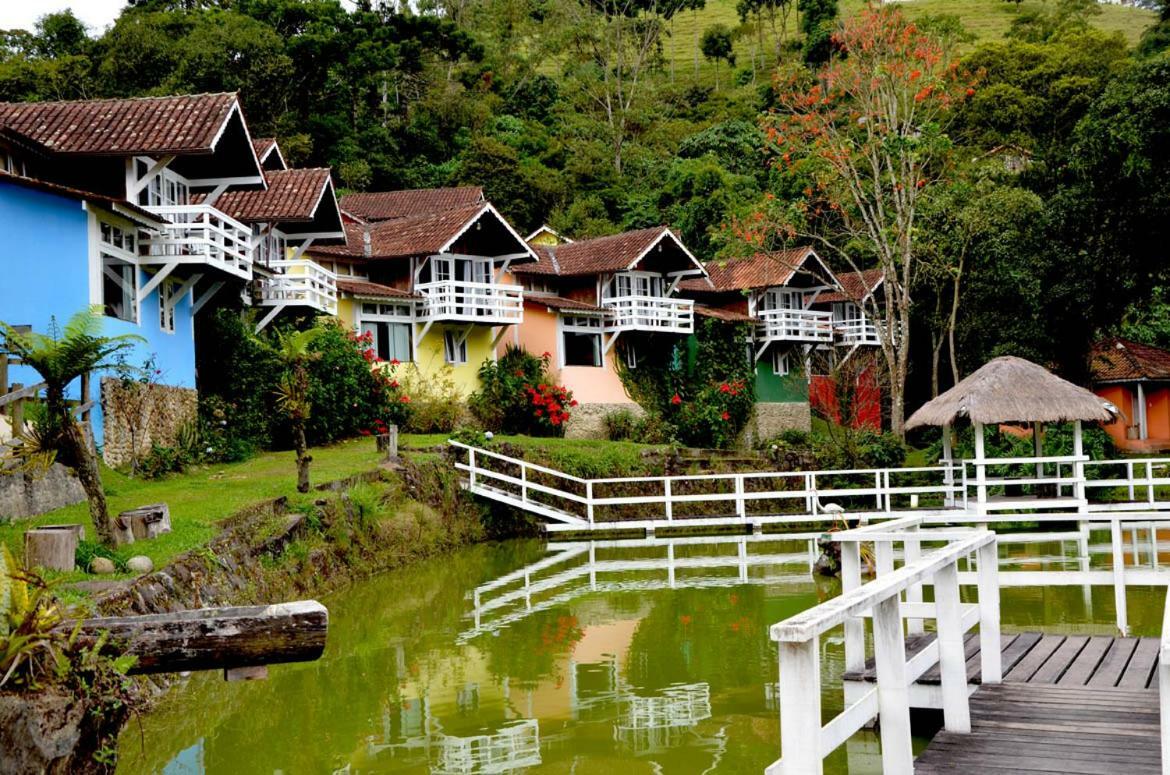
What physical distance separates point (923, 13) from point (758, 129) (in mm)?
46608

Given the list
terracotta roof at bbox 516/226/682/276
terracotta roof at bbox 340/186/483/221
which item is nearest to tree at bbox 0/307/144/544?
terracotta roof at bbox 516/226/682/276

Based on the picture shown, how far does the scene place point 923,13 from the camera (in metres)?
96.8

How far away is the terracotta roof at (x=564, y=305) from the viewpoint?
3797 cm

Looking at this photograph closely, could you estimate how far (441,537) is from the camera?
82.5 feet

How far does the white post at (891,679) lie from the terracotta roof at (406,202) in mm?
42119

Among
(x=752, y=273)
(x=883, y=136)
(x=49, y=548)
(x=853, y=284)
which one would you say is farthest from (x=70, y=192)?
(x=853, y=284)

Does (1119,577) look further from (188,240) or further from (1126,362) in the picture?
(1126,362)

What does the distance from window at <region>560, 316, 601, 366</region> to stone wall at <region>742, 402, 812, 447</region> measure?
20.1ft

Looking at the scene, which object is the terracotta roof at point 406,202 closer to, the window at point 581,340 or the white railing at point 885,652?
the window at point 581,340

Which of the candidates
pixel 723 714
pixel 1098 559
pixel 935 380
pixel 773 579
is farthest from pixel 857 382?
pixel 723 714

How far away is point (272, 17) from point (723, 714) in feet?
174

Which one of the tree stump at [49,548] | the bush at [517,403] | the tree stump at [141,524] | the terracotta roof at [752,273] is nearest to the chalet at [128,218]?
the tree stump at [141,524]

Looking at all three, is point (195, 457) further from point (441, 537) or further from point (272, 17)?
point (272, 17)

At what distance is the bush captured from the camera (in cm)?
3584
